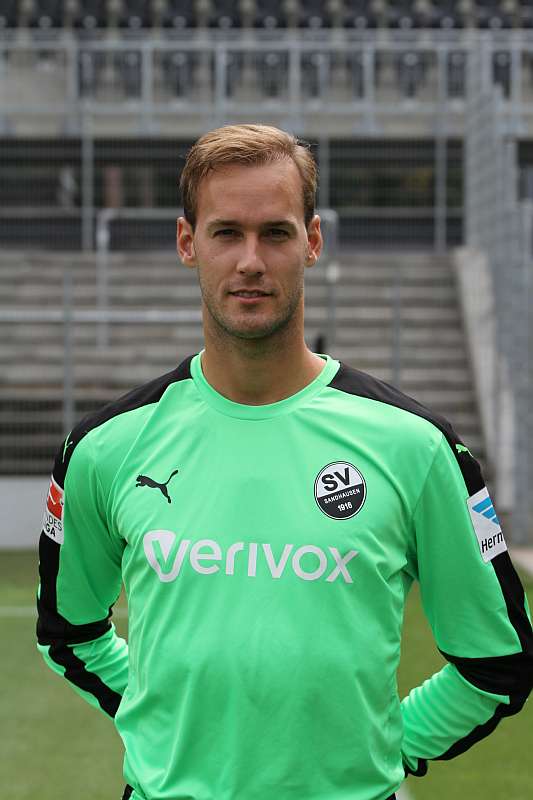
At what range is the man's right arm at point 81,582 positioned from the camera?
1908mm

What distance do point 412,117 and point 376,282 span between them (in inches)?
81.0

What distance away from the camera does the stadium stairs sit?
10312 mm

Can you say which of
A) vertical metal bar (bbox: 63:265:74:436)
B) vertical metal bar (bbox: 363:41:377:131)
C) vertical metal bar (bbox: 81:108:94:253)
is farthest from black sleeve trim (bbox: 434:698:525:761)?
vertical metal bar (bbox: 363:41:377:131)

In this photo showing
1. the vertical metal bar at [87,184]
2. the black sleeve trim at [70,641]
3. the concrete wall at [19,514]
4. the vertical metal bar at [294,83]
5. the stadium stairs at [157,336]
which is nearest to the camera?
the black sleeve trim at [70,641]

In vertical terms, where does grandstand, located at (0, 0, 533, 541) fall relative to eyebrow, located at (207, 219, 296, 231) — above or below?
below

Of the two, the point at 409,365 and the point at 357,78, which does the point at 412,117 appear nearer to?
the point at 357,78

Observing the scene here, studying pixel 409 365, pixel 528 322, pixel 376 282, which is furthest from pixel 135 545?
pixel 376 282

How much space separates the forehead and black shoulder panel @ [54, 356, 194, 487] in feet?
1.02

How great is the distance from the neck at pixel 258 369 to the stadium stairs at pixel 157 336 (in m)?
8.08

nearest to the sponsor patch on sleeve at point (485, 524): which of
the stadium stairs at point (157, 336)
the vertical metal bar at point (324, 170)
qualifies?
the stadium stairs at point (157, 336)

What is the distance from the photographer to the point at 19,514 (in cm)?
987

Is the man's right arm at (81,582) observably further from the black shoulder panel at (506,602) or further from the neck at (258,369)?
the black shoulder panel at (506,602)

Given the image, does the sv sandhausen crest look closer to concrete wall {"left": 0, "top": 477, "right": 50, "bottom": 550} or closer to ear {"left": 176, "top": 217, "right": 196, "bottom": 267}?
→ ear {"left": 176, "top": 217, "right": 196, "bottom": 267}

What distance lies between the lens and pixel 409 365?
1162 centimetres
